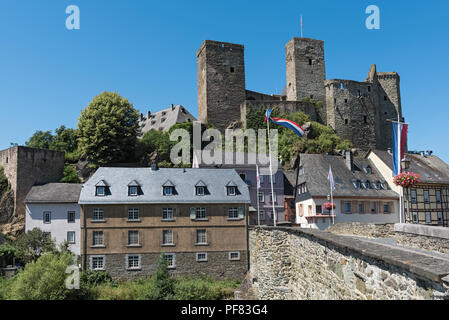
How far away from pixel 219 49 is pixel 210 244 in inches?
1396

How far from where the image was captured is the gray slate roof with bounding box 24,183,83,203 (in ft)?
116

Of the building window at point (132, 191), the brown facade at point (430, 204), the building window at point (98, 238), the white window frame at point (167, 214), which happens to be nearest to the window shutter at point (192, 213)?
the white window frame at point (167, 214)

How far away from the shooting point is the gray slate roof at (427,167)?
3800 centimetres

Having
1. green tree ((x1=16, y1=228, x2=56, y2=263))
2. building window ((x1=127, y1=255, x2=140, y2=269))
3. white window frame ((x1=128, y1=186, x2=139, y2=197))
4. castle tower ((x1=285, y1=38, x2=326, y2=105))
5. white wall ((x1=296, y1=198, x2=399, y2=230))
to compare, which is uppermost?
castle tower ((x1=285, y1=38, x2=326, y2=105))

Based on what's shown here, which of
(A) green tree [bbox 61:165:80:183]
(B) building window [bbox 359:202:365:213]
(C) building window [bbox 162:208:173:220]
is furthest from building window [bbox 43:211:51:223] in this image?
(B) building window [bbox 359:202:365:213]

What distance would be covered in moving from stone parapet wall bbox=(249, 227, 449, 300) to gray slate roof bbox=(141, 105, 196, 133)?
49.9 metres

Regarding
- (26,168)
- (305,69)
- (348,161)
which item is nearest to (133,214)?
(26,168)

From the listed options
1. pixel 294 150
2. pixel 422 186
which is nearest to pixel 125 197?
pixel 294 150

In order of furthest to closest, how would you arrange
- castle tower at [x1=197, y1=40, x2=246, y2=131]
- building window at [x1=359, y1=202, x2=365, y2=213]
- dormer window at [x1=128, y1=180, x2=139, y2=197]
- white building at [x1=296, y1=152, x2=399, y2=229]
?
1. castle tower at [x1=197, y1=40, x2=246, y2=131]
2. building window at [x1=359, y1=202, x2=365, y2=213]
3. white building at [x1=296, y1=152, x2=399, y2=229]
4. dormer window at [x1=128, y1=180, x2=139, y2=197]

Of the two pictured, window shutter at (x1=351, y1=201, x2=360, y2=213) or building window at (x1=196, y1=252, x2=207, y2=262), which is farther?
window shutter at (x1=351, y1=201, x2=360, y2=213)

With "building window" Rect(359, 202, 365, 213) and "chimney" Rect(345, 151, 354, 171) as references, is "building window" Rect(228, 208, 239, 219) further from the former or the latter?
"chimney" Rect(345, 151, 354, 171)

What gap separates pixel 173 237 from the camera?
3184cm
